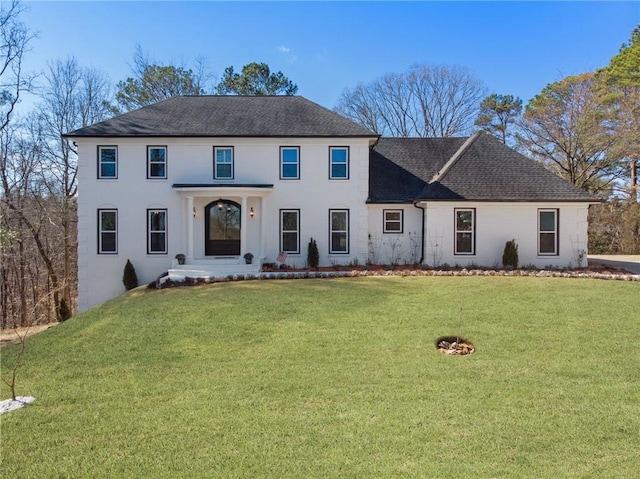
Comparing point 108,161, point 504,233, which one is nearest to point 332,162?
point 504,233

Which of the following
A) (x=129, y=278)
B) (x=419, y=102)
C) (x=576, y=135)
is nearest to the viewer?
(x=129, y=278)

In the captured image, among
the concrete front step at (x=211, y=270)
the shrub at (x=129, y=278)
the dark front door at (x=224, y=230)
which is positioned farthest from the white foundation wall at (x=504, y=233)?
the shrub at (x=129, y=278)

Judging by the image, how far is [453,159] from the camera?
1697 centimetres

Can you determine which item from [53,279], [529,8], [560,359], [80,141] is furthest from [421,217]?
[53,279]

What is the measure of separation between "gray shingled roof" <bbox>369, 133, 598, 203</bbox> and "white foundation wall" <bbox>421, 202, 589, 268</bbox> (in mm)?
402

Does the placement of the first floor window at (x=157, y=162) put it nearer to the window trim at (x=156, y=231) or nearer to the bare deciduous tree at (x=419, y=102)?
the window trim at (x=156, y=231)

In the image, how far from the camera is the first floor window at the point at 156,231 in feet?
49.0

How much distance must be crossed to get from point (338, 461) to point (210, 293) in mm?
7484

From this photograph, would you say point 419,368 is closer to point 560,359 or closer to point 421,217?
point 560,359

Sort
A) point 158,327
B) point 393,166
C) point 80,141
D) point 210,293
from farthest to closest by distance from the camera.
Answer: point 393,166 → point 80,141 → point 210,293 → point 158,327

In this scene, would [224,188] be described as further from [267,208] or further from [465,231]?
[465,231]

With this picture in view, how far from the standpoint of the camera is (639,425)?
4.03m

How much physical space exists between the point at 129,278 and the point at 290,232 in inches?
253

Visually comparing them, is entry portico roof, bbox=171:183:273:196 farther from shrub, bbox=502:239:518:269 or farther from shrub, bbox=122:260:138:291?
shrub, bbox=502:239:518:269
